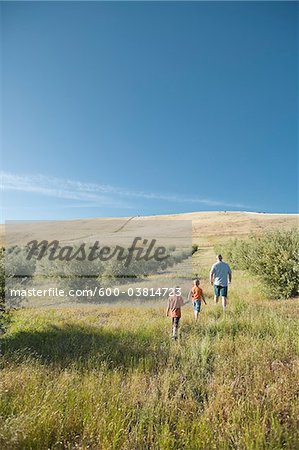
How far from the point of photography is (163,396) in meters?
4.77

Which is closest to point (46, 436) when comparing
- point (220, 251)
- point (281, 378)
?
point (281, 378)

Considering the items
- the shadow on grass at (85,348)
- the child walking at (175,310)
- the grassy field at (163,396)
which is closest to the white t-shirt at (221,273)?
the child walking at (175,310)

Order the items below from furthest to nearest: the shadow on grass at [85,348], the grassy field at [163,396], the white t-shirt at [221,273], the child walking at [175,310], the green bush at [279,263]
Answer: the green bush at [279,263] → the white t-shirt at [221,273] → the child walking at [175,310] → the shadow on grass at [85,348] → the grassy field at [163,396]

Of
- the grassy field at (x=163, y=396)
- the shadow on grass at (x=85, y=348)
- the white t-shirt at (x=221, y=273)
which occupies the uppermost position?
the white t-shirt at (x=221, y=273)

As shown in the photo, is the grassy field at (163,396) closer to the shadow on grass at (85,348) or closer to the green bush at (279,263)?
the shadow on grass at (85,348)

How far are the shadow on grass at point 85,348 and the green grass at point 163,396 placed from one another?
55 mm

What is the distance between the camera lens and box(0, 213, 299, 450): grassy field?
3.78m

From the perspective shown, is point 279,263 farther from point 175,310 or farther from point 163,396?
point 163,396

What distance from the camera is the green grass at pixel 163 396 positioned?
3781 millimetres

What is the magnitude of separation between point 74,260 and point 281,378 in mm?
19848

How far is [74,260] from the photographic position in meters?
23.0

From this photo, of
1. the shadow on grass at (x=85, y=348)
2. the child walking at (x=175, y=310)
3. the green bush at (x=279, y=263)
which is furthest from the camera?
the green bush at (x=279, y=263)

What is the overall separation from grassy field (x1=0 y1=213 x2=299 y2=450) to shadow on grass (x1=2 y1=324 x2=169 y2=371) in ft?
0.17

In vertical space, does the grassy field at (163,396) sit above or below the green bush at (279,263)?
below
